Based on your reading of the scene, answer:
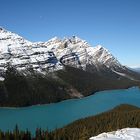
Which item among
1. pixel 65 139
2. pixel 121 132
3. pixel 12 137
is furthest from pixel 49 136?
pixel 121 132

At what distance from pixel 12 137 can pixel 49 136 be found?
63.9 feet

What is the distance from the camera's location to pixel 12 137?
145 metres

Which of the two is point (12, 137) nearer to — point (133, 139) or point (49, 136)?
point (49, 136)

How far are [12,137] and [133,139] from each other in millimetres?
55520

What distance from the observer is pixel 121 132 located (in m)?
129

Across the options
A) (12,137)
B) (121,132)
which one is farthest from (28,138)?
(121,132)

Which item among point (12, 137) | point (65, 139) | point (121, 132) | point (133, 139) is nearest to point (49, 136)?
point (65, 139)

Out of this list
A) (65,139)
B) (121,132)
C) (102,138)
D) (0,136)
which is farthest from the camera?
(65,139)

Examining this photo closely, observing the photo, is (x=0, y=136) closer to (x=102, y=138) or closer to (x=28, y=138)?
(x=28, y=138)

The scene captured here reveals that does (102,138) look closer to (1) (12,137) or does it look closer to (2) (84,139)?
(2) (84,139)

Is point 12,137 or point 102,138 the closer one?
point 102,138

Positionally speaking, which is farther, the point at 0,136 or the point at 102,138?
the point at 0,136

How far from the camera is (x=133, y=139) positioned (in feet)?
384

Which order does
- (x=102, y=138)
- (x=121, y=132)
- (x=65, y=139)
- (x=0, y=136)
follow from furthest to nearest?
(x=65, y=139)
(x=0, y=136)
(x=121, y=132)
(x=102, y=138)
